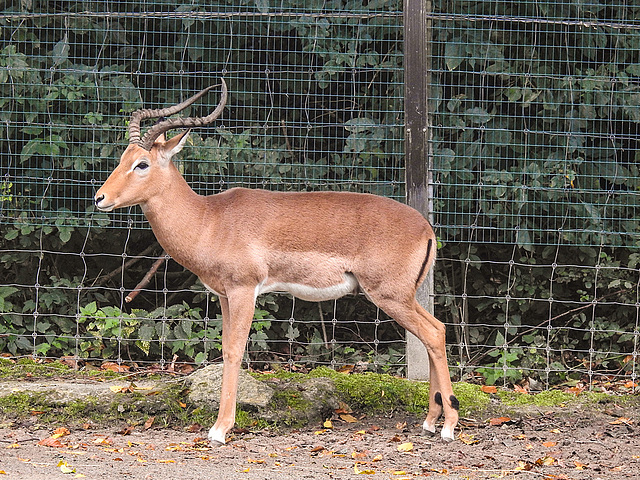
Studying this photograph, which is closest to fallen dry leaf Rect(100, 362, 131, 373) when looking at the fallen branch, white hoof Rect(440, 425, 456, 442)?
the fallen branch

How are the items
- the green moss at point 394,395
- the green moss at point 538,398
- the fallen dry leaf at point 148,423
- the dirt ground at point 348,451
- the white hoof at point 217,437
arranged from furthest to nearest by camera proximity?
1. the green moss at point 538,398
2. the green moss at point 394,395
3. the fallen dry leaf at point 148,423
4. the white hoof at point 217,437
5. the dirt ground at point 348,451

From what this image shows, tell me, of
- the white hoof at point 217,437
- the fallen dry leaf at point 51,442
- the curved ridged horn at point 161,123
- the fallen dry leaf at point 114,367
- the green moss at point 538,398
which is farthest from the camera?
the fallen dry leaf at point 114,367

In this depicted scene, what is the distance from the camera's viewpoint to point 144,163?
6.05 metres

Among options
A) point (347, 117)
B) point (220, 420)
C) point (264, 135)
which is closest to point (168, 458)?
point (220, 420)

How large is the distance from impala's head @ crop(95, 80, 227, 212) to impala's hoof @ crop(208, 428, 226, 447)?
1.69 metres

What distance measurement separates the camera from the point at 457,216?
7.71 metres

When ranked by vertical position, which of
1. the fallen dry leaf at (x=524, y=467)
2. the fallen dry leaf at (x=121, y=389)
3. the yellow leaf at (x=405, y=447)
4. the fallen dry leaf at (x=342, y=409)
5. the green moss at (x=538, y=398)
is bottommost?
the green moss at (x=538, y=398)

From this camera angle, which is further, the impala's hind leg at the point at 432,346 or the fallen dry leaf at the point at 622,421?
the fallen dry leaf at the point at 622,421

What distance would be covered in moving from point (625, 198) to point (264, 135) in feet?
10.9

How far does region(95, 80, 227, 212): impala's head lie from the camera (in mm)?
5945

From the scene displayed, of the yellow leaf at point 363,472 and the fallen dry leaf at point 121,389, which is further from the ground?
the yellow leaf at point 363,472

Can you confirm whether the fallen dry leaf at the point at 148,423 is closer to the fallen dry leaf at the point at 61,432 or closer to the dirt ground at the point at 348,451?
the dirt ground at the point at 348,451

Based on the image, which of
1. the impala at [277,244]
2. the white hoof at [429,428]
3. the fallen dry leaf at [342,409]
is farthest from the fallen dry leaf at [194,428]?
the white hoof at [429,428]

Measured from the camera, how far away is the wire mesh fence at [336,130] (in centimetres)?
752
